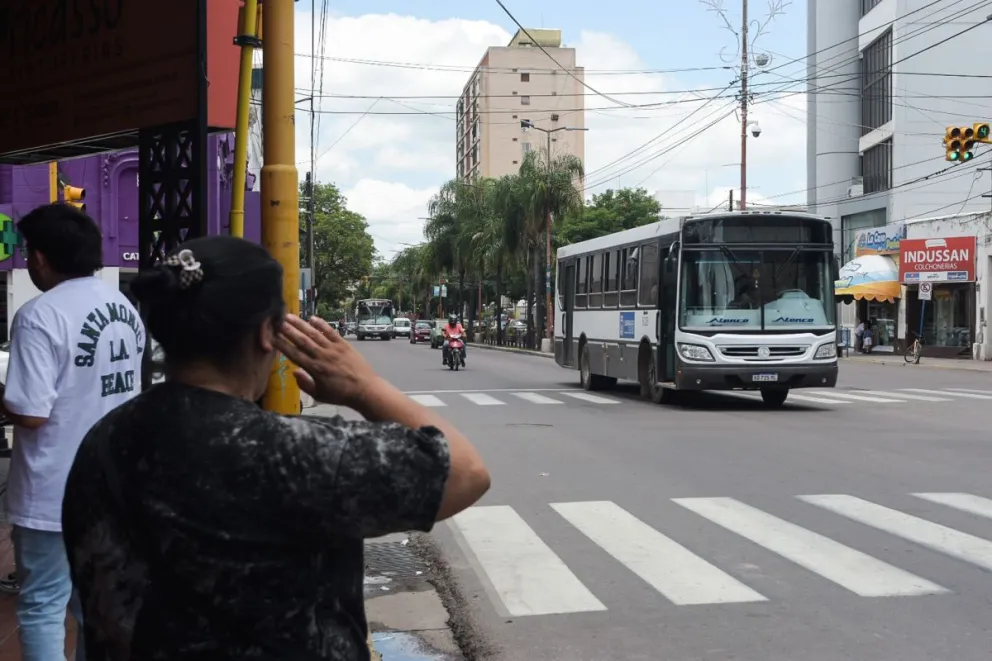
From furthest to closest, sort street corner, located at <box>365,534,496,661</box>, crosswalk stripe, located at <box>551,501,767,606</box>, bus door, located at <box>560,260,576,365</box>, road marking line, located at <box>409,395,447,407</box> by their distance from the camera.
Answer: bus door, located at <box>560,260,576,365</box>, road marking line, located at <box>409,395,447,407</box>, crosswalk stripe, located at <box>551,501,767,606</box>, street corner, located at <box>365,534,496,661</box>

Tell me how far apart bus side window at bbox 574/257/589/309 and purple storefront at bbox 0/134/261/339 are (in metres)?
7.63

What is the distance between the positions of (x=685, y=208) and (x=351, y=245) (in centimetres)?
2956

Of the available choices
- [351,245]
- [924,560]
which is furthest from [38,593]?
[351,245]

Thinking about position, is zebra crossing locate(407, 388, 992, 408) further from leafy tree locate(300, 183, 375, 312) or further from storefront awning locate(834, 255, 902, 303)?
leafy tree locate(300, 183, 375, 312)

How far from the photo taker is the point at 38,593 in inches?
148

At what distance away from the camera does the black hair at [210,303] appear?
6.50 ft

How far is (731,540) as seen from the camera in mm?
7828

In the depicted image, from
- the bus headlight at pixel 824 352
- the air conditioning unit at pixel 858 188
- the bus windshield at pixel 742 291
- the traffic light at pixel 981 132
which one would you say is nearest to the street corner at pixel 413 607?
the bus windshield at pixel 742 291

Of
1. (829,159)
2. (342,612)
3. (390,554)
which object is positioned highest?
(829,159)

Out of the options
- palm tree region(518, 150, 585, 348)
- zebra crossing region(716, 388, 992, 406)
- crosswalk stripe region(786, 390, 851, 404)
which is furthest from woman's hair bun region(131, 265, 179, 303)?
palm tree region(518, 150, 585, 348)

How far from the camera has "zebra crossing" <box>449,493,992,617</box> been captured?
641cm

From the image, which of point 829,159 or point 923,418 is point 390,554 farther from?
point 829,159

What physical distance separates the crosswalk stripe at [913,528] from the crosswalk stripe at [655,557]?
162cm

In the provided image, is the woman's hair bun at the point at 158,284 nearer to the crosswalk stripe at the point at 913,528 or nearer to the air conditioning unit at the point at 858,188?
the crosswalk stripe at the point at 913,528
